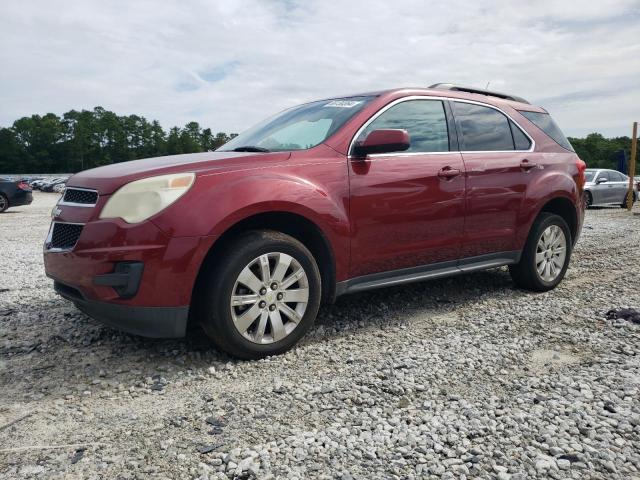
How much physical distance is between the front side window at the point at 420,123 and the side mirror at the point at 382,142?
9.0 inches

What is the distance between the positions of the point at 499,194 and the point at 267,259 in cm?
232

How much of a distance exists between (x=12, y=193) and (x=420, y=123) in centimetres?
1645

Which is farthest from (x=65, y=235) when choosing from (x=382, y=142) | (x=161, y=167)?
(x=382, y=142)

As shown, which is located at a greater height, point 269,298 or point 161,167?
point 161,167

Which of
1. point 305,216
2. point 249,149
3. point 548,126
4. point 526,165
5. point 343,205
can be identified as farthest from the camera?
point 548,126

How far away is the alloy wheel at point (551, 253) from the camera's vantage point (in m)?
4.93

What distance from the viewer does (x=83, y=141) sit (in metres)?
109

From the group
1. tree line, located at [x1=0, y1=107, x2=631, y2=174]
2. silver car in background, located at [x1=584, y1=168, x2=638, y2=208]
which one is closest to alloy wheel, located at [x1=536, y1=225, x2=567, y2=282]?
silver car in background, located at [x1=584, y1=168, x2=638, y2=208]

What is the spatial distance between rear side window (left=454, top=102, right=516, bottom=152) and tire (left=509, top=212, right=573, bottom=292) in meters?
0.81

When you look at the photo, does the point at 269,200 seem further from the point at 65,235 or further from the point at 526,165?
the point at 526,165

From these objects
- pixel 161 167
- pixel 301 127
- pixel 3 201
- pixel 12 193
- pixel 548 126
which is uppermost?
pixel 548 126

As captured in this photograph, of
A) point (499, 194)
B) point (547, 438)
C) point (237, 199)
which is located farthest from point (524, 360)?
point (237, 199)

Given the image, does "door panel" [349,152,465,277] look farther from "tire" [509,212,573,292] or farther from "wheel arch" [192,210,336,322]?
A: "tire" [509,212,573,292]

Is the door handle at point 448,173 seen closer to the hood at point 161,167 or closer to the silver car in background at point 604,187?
the hood at point 161,167
